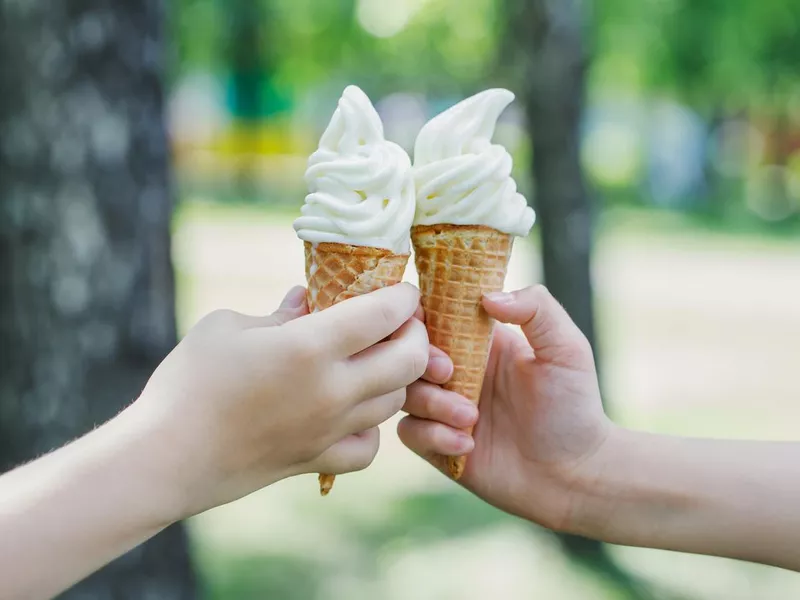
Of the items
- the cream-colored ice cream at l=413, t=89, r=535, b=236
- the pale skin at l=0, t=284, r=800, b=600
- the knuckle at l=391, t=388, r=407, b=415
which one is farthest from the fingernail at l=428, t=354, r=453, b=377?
the cream-colored ice cream at l=413, t=89, r=535, b=236

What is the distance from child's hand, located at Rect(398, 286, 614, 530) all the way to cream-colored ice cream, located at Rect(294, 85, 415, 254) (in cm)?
35

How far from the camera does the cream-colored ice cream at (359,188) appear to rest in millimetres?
2205

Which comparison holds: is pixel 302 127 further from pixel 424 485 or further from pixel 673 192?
pixel 424 485

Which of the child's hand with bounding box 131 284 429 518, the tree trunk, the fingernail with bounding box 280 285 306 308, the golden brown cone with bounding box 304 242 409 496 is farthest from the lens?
the tree trunk

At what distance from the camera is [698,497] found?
95.0 inches

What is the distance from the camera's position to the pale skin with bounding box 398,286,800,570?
2.34m

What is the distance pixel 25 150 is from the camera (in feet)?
11.0

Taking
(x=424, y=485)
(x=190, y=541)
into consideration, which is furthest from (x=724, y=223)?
(x=190, y=541)

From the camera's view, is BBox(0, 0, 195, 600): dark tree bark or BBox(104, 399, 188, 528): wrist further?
BBox(0, 0, 195, 600): dark tree bark

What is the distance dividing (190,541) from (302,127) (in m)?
31.1

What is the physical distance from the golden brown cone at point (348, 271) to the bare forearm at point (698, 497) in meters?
0.83

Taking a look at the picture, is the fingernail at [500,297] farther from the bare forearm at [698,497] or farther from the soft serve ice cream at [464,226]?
the bare forearm at [698,497]

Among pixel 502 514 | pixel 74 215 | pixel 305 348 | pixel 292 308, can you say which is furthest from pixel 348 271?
pixel 502 514

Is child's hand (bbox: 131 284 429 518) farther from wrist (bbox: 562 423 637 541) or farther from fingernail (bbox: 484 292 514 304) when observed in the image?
wrist (bbox: 562 423 637 541)
